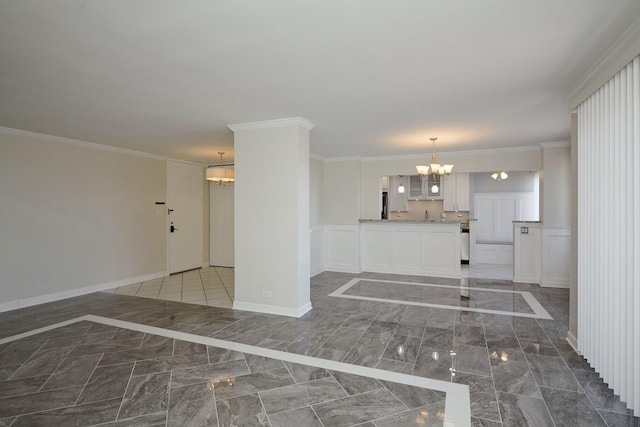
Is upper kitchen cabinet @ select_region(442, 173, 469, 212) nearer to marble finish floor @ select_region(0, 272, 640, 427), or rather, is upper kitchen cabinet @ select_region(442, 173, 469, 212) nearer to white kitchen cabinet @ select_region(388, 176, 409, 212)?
white kitchen cabinet @ select_region(388, 176, 409, 212)

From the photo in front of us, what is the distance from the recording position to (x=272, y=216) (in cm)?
415

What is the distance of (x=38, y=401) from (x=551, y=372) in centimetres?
397

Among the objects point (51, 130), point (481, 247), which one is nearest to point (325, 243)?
point (481, 247)

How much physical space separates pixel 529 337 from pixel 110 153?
6.76 metres

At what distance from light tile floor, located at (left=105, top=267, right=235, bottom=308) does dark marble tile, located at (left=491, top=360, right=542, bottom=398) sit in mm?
3365

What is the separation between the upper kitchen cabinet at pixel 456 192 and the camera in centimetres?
845

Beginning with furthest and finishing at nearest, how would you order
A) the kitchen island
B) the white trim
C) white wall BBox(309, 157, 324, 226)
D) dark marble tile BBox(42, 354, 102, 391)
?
white wall BBox(309, 157, 324, 226), the kitchen island, the white trim, dark marble tile BBox(42, 354, 102, 391)

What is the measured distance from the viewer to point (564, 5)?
1.82 meters

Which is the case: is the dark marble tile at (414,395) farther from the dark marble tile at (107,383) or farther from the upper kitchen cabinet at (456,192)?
the upper kitchen cabinet at (456,192)

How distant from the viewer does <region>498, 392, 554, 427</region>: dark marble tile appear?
201cm

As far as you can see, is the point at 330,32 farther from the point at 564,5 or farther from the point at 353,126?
the point at 353,126

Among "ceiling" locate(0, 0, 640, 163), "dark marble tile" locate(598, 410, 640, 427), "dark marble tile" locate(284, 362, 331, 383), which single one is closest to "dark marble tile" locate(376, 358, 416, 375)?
"dark marble tile" locate(284, 362, 331, 383)

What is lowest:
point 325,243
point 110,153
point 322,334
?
point 322,334

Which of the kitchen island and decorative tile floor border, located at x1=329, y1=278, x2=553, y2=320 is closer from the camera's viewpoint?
decorative tile floor border, located at x1=329, y1=278, x2=553, y2=320
